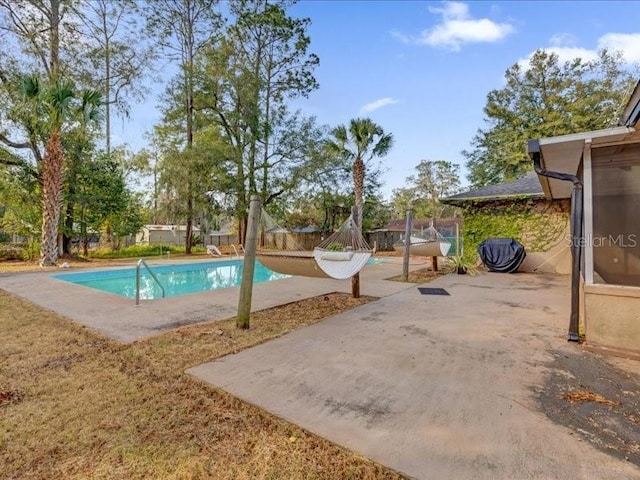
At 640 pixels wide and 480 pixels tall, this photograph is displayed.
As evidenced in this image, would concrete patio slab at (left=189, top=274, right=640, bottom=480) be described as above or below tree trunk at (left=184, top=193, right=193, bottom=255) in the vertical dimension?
below

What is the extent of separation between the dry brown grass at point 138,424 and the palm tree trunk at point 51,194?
8.21 m

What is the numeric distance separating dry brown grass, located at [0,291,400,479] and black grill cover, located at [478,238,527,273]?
25.6 ft

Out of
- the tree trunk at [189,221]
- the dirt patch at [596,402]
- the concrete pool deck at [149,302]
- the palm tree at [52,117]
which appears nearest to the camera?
the dirt patch at [596,402]

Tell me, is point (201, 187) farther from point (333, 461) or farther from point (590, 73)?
point (590, 73)

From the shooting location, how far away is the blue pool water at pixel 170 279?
288 inches

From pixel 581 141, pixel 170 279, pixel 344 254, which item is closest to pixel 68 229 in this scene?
pixel 170 279

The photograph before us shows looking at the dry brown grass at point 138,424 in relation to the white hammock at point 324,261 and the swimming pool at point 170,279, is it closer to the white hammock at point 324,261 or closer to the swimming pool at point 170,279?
the white hammock at point 324,261

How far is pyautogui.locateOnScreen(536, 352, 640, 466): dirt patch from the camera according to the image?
5.71ft

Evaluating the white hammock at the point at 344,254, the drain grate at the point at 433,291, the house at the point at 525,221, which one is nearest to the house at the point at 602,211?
the drain grate at the point at 433,291

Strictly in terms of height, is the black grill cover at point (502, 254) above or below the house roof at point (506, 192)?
below

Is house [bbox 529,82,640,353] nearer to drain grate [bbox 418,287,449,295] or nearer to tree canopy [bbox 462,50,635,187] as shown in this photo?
drain grate [bbox 418,287,449,295]

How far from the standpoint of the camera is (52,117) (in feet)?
29.4

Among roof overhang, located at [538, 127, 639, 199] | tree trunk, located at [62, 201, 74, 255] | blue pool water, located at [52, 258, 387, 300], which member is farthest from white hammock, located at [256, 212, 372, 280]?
tree trunk, located at [62, 201, 74, 255]

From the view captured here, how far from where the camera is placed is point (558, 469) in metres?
1.50
